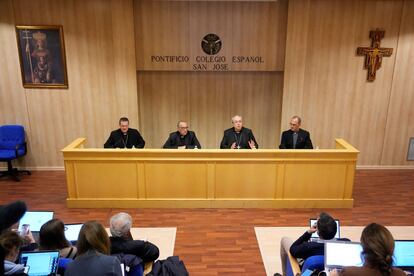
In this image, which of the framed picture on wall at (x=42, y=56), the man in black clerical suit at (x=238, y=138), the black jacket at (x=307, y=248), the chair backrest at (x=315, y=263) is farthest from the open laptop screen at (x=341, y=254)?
the framed picture on wall at (x=42, y=56)

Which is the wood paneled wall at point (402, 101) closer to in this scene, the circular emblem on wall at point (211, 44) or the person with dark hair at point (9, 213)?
the circular emblem on wall at point (211, 44)

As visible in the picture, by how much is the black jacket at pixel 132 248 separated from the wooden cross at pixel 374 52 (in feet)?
20.4

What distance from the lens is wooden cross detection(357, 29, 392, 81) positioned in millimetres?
7426

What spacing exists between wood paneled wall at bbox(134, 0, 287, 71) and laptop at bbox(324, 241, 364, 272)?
17.2 feet

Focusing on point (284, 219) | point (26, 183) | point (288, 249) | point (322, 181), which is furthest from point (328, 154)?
point (26, 183)

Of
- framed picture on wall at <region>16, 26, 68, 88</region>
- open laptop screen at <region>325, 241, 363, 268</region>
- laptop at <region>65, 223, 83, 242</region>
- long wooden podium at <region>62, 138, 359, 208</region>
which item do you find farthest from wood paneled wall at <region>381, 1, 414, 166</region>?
framed picture on wall at <region>16, 26, 68, 88</region>

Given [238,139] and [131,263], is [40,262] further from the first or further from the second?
[238,139]

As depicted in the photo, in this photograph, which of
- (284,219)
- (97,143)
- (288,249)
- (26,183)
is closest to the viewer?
(288,249)

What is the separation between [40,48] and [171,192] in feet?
13.4

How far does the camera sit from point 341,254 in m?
3.07

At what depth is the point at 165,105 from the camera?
26.7ft

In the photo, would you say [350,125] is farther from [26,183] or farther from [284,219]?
[26,183]

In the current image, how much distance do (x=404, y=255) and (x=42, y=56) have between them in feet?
23.5

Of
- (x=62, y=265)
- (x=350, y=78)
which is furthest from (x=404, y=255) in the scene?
(x=350, y=78)
